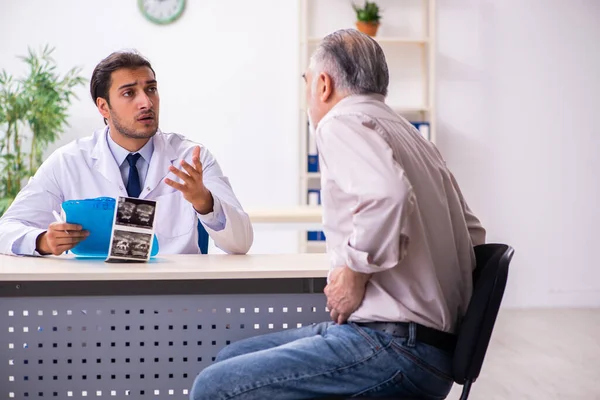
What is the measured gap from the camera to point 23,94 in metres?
4.79

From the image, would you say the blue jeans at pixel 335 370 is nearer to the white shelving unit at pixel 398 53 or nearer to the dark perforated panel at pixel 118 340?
the dark perforated panel at pixel 118 340

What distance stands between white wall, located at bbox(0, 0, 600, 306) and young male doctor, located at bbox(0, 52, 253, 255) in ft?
8.70

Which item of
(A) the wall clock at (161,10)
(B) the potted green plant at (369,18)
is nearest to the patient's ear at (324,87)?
(B) the potted green plant at (369,18)

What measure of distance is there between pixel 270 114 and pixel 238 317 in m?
3.50

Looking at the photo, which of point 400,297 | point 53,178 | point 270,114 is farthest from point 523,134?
point 400,297

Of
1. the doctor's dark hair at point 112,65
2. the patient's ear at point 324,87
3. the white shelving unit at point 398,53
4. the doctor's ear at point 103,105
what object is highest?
the white shelving unit at point 398,53

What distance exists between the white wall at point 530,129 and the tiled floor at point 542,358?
424 mm

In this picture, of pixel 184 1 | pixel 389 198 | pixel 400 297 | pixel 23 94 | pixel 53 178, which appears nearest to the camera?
pixel 389 198

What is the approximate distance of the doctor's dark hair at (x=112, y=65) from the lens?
106 inches

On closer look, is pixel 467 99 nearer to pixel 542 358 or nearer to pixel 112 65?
pixel 542 358

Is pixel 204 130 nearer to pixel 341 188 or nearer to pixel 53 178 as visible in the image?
pixel 53 178

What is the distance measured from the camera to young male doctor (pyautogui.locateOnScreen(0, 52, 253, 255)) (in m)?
2.58

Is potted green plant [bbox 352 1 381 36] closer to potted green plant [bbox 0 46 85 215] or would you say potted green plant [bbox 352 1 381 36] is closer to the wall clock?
the wall clock

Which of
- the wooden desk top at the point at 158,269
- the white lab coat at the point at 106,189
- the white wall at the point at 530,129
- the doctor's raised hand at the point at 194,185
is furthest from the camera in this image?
the white wall at the point at 530,129
